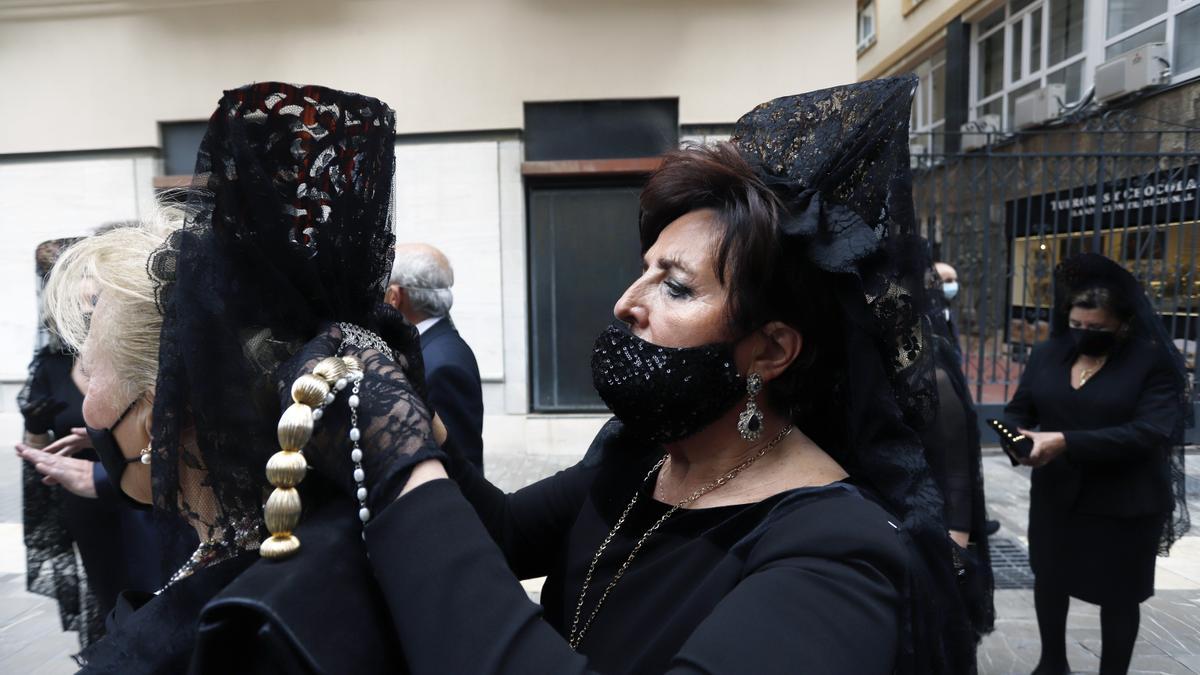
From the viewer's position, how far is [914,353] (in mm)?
1358

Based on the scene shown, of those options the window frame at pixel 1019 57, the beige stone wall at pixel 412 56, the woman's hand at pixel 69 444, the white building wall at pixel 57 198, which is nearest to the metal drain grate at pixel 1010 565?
the beige stone wall at pixel 412 56

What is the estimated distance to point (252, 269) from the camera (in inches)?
39.9

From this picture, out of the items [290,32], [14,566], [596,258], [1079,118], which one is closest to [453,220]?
[596,258]

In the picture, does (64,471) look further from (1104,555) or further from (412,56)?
(412,56)

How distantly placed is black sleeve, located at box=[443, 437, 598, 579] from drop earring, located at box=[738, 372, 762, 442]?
44 centimetres

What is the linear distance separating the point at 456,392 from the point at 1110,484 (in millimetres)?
2988

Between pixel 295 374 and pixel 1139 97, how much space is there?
11440 millimetres

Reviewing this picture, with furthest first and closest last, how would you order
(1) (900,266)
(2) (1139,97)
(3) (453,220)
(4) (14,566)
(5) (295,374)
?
1. (2) (1139,97)
2. (3) (453,220)
3. (4) (14,566)
4. (1) (900,266)
5. (5) (295,374)

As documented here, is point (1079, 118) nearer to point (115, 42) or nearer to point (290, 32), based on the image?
point (290, 32)

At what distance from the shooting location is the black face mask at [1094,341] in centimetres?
354

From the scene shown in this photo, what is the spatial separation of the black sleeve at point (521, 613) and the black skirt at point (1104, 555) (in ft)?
9.94

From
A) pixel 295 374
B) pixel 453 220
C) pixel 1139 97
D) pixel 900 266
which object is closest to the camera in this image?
pixel 295 374

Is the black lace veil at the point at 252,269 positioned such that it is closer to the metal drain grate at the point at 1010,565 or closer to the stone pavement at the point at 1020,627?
the stone pavement at the point at 1020,627

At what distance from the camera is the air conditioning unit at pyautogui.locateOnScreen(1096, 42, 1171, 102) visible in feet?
29.7
